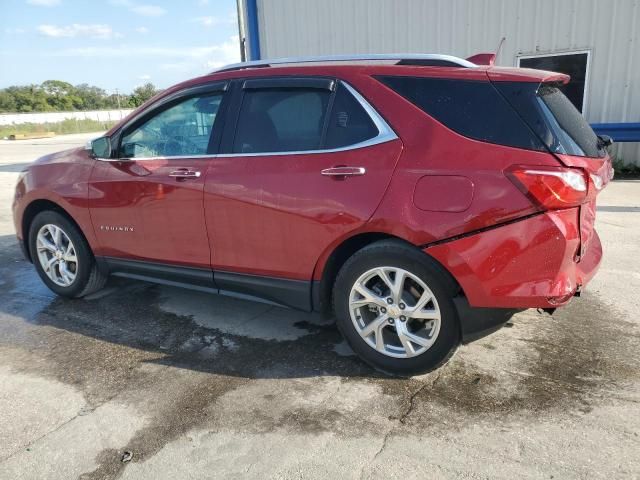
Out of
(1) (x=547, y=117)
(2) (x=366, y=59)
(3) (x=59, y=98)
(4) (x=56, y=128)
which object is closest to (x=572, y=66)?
(2) (x=366, y=59)

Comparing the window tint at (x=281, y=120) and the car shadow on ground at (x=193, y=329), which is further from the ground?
the window tint at (x=281, y=120)

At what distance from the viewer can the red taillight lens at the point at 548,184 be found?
2.57 m

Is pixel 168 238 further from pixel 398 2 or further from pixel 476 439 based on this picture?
pixel 398 2

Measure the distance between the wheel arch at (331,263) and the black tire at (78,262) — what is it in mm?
2179

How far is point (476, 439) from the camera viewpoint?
2.52 metres

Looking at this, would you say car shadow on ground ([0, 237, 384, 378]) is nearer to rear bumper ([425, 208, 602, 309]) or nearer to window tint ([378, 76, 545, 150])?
rear bumper ([425, 208, 602, 309])

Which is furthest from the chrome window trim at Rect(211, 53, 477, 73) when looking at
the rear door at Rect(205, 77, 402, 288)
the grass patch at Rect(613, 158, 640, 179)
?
the grass patch at Rect(613, 158, 640, 179)

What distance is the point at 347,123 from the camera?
3119 mm

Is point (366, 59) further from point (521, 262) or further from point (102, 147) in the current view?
point (102, 147)

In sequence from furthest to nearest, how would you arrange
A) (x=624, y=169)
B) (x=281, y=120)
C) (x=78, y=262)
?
1. (x=624, y=169)
2. (x=78, y=262)
3. (x=281, y=120)

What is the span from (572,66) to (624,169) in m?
2.23

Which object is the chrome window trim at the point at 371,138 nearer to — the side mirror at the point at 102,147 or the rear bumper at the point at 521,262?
the rear bumper at the point at 521,262

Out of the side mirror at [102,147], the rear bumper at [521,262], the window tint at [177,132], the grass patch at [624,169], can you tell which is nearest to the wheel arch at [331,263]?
the rear bumper at [521,262]

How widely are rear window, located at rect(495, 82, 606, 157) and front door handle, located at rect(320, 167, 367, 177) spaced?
859mm
